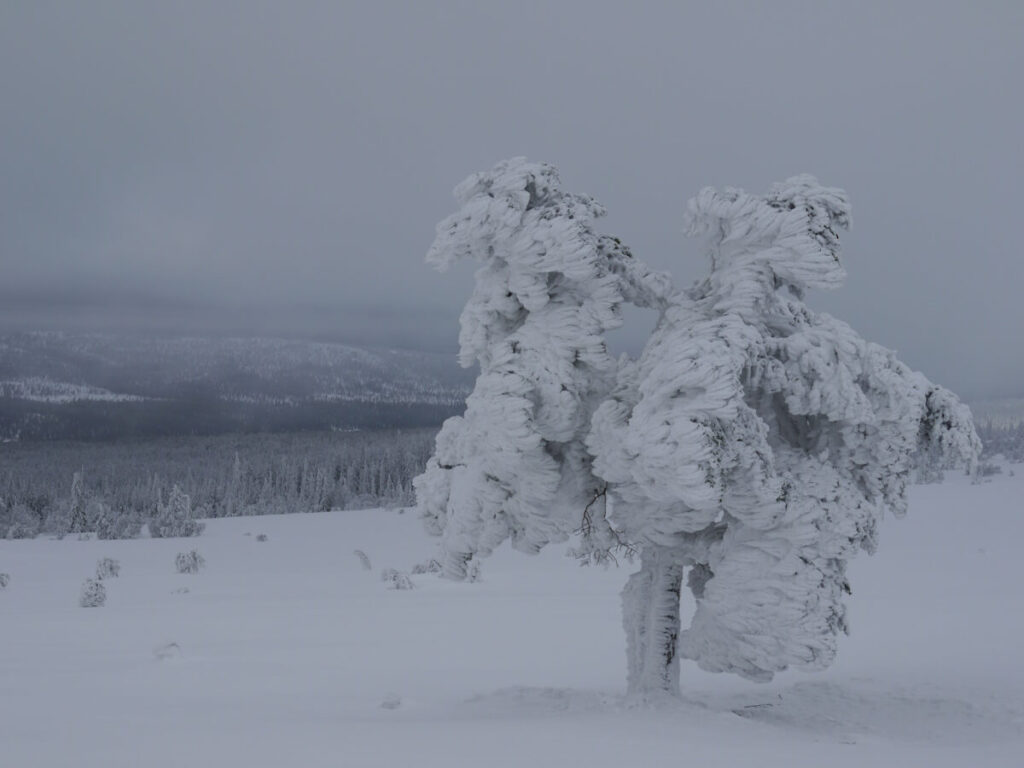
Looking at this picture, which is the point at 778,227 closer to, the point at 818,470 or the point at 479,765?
the point at 818,470

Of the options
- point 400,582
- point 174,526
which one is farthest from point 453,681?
point 174,526

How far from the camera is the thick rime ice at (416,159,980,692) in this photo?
8.45 metres

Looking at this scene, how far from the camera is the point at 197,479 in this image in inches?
4400

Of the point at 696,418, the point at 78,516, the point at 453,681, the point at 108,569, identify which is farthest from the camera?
the point at 78,516

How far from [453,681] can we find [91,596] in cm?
1166

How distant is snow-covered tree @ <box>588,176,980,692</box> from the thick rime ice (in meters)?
0.02

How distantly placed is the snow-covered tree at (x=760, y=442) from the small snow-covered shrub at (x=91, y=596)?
49.9 ft

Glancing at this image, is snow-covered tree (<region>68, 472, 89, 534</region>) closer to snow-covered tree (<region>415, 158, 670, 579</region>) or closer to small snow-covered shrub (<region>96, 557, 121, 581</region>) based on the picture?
small snow-covered shrub (<region>96, 557, 121, 581</region>)

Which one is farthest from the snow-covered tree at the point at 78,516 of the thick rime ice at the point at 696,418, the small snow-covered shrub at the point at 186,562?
the thick rime ice at the point at 696,418

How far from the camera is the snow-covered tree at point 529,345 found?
9.03 m

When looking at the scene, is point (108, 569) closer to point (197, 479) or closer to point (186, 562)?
point (186, 562)

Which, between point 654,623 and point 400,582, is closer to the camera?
point 654,623

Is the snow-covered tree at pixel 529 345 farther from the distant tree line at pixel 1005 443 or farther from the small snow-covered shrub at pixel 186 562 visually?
the distant tree line at pixel 1005 443

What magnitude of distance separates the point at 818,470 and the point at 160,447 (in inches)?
6576
